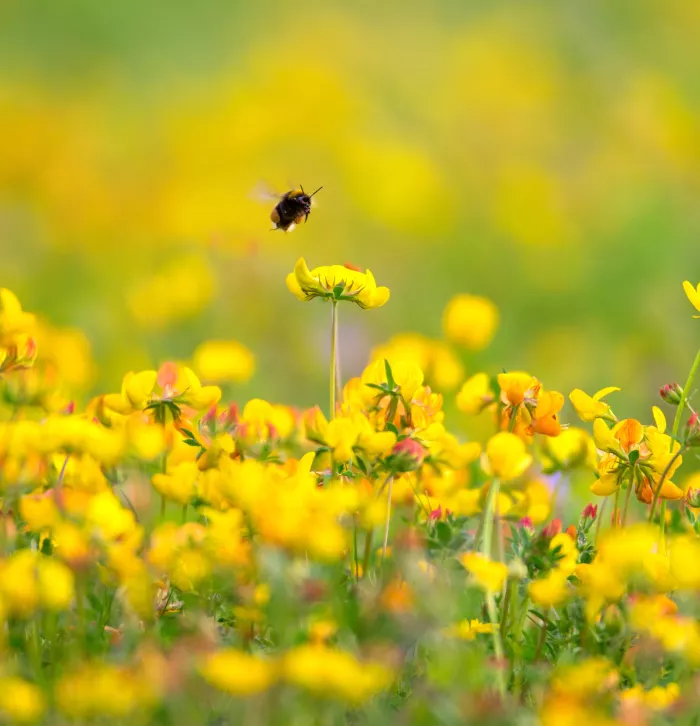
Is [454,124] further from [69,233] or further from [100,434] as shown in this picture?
[100,434]

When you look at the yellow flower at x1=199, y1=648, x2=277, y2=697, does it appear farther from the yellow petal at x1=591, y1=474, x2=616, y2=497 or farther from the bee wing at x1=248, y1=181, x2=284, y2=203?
the bee wing at x1=248, y1=181, x2=284, y2=203

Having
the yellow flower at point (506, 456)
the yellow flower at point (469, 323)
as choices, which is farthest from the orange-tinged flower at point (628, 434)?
the yellow flower at point (469, 323)

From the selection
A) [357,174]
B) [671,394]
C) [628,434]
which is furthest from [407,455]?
[357,174]

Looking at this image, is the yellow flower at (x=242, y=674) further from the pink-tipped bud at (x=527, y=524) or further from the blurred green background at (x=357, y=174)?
the blurred green background at (x=357, y=174)

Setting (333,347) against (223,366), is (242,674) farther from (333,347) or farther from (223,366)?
(223,366)

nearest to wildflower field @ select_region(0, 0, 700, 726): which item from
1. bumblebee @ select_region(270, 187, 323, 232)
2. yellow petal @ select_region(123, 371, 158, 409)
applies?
yellow petal @ select_region(123, 371, 158, 409)
